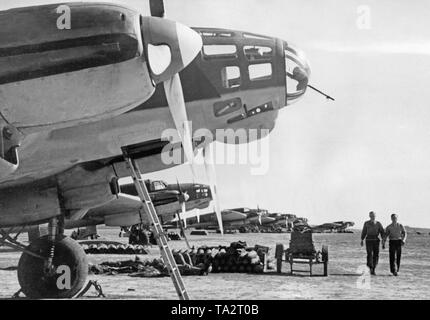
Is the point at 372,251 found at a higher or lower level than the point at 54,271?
lower

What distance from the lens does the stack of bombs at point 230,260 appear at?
16031 mm

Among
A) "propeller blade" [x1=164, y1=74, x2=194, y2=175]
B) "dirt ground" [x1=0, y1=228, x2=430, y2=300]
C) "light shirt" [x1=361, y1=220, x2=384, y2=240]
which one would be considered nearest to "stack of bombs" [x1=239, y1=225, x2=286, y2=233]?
"dirt ground" [x1=0, y1=228, x2=430, y2=300]

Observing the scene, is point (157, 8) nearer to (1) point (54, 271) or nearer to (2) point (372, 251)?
(1) point (54, 271)

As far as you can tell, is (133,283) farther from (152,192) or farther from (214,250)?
(152,192)

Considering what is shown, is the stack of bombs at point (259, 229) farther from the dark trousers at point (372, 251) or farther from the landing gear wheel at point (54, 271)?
the landing gear wheel at point (54, 271)

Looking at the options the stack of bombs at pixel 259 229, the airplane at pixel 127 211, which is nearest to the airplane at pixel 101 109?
the airplane at pixel 127 211

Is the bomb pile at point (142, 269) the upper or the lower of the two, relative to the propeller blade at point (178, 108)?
lower

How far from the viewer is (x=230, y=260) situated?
16.3 meters

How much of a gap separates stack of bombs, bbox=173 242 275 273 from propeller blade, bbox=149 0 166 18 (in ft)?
27.5

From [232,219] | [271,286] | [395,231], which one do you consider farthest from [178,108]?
[232,219]

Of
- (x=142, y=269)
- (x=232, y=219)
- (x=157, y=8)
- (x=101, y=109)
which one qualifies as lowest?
(x=232, y=219)

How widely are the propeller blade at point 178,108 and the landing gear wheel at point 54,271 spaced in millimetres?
3166

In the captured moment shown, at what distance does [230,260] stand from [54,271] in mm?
6659
